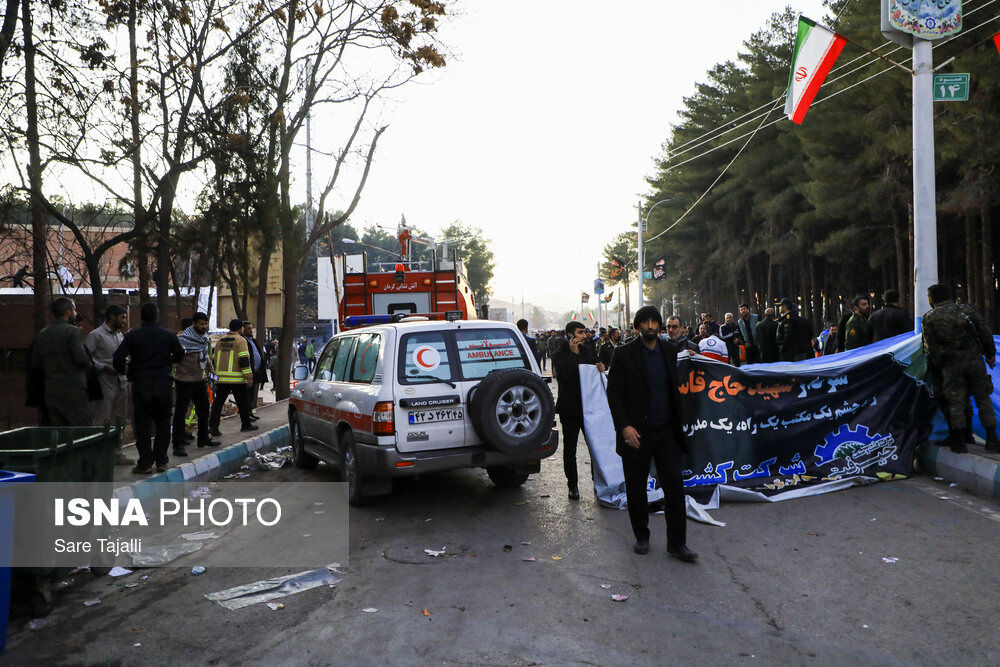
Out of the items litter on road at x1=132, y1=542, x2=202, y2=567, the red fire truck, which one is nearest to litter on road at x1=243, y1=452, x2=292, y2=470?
litter on road at x1=132, y1=542, x2=202, y2=567

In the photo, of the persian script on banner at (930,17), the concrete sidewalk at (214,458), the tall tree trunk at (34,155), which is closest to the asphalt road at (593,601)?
the concrete sidewalk at (214,458)

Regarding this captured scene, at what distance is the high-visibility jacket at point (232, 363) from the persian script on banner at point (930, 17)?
11081 mm

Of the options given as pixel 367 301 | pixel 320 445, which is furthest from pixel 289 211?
pixel 320 445

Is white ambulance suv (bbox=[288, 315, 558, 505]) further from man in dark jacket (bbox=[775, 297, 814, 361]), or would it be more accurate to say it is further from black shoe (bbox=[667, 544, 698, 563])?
man in dark jacket (bbox=[775, 297, 814, 361])

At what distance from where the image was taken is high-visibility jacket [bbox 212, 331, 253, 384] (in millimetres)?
12180

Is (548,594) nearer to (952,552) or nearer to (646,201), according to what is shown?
(952,552)

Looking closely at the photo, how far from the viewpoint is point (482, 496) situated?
8125 mm

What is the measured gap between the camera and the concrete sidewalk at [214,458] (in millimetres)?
8375

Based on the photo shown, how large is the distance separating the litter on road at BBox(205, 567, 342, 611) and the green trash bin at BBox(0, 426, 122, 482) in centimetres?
126

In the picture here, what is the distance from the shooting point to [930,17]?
1165 centimetres

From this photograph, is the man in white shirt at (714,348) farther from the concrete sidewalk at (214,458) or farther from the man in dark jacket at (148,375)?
the man in dark jacket at (148,375)

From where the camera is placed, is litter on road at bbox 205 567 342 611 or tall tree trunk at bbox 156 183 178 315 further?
tall tree trunk at bbox 156 183 178 315

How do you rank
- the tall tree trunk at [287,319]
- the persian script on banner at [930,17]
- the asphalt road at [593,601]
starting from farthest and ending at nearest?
the tall tree trunk at [287,319]
the persian script on banner at [930,17]
the asphalt road at [593,601]

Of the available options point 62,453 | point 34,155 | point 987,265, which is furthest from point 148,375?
point 987,265
